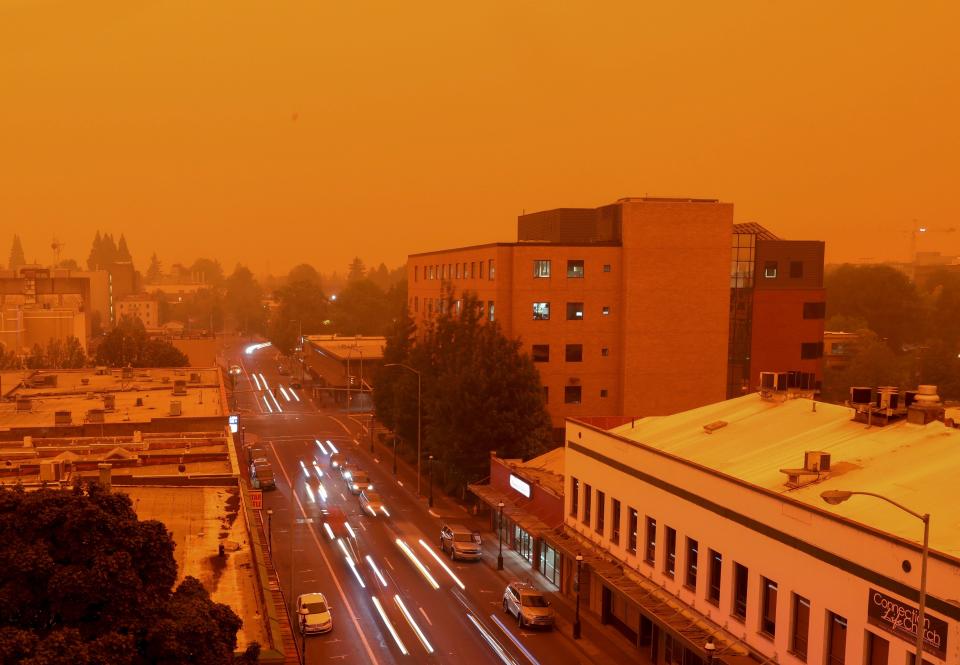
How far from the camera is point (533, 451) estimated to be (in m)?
51.6

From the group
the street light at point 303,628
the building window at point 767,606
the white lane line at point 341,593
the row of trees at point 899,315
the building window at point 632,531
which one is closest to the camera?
the building window at point 767,606

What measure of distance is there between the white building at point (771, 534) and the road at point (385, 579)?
4694mm

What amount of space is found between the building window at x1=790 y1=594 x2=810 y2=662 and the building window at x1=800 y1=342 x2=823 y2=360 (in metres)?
56.3

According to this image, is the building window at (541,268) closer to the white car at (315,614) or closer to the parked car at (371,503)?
the parked car at (371,503)

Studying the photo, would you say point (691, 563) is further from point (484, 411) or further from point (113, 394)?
point (113, 394)

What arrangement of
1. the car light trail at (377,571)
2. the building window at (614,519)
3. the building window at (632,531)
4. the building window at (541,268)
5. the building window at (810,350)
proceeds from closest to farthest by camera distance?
the building window at (632,531) < the building window at (614,519) < the car light trail at (377,571) < the building window at (541,268) < the building window at (810,350)

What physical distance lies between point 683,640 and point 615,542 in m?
8.38

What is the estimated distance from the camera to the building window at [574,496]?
3746 cm

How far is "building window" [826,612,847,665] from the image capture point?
2098 centimetres

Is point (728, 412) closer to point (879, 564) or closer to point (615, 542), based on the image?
point (615, 542)

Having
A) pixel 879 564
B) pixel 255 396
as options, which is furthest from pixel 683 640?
pixel 255 396

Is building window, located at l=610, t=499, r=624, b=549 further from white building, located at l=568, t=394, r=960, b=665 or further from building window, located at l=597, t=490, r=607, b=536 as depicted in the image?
building window, located at l=597, t=490, r=607, b=536

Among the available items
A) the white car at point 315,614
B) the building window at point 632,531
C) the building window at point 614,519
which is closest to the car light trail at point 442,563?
the white car at point 315,614

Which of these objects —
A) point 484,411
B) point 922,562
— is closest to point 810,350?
point 484,411
